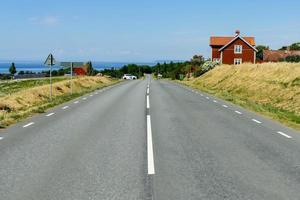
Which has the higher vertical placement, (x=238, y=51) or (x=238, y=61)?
(x=238, y=51)

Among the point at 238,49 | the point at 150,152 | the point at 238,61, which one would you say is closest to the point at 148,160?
the point at 150,152

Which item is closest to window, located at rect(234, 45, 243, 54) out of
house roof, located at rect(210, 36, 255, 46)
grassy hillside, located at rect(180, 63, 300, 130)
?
house roof, located at rect(210, 36, 255, 46)

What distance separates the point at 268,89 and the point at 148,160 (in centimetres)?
2144

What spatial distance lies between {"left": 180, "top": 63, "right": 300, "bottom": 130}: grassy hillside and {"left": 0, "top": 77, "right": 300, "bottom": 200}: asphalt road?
12.4 ft

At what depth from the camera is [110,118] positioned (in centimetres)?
1555

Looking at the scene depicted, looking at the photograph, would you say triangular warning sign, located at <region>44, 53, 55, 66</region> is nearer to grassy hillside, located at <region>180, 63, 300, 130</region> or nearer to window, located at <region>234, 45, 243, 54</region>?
grassy hillside, located at <region>180, 63, 300, 130</region>

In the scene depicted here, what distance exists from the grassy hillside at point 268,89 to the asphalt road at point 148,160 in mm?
3782

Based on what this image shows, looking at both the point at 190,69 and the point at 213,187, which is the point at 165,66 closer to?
the point at 190,69

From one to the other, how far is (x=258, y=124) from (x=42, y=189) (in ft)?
31.0

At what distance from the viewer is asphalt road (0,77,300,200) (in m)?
6.34

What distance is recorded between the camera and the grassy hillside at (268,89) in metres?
19.4

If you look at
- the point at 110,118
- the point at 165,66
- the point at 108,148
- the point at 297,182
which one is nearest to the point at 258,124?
the point at 110,118

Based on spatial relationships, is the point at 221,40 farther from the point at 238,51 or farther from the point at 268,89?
the point at 268,89

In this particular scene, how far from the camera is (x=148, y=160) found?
27.7 ft
